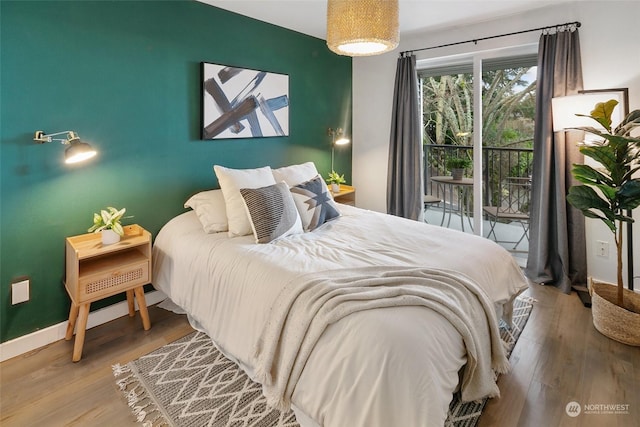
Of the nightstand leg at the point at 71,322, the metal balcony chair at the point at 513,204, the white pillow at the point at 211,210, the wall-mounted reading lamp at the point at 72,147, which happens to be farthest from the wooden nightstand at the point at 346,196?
the nightstand leg at the point at 71,322

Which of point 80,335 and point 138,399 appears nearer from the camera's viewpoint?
point 138,399

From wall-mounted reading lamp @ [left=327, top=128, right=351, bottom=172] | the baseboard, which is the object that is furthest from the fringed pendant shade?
the baseboard

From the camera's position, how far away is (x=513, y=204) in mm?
3867

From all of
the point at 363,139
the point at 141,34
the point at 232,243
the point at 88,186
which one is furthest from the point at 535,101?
the point at 88,186

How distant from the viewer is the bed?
4.36 ft

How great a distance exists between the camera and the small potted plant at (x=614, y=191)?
229 cm

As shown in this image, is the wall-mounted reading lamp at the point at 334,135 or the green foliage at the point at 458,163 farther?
the wall-mounted reading lamp at the point at 334,135

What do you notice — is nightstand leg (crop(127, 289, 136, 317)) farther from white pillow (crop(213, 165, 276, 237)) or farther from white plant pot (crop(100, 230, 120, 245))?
white pillow (crop(213, 165, 276, 237))

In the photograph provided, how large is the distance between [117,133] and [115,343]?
1.45 m

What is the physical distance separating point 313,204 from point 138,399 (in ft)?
5.51

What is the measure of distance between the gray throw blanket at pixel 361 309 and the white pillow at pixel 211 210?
107cm

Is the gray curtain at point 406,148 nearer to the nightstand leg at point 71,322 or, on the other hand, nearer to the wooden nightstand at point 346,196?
the wooden nightstand at point 346,196

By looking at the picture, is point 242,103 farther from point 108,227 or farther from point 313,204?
point 108,227

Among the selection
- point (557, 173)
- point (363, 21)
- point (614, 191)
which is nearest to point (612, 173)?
point (614, 191)
